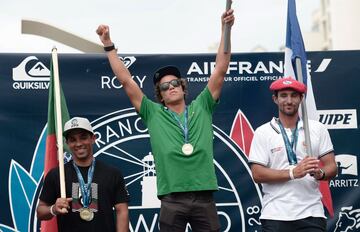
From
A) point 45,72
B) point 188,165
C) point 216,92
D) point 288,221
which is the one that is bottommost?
point 288,221

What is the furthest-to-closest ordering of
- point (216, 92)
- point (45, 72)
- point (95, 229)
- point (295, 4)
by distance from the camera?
point (45, 72) → point (295, 4) → point (216, 92) → point (95, 229)

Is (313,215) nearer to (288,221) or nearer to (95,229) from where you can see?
(288,221)

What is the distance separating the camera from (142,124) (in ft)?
22.3

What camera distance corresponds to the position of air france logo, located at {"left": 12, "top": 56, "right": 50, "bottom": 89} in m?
6.63

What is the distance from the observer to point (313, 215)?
521cm

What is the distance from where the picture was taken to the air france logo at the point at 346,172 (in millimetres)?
6910

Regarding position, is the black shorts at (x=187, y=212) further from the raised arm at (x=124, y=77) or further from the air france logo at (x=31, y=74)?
the air france logo at (x=31, y=74)

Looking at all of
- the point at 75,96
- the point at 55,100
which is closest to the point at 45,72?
the point at 75,96

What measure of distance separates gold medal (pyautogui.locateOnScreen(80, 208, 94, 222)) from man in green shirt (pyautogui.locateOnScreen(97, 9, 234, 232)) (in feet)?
1.52

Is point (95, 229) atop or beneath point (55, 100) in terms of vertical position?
beneath

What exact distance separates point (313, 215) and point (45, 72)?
2.73m

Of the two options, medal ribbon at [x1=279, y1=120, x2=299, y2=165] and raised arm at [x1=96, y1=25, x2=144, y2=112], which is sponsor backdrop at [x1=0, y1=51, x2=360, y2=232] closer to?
raised arm at [x1=96, y1=25, x2=144, y2=112]

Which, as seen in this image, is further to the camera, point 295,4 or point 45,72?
point 45,72

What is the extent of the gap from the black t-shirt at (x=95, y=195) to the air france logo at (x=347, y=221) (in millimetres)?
2477
